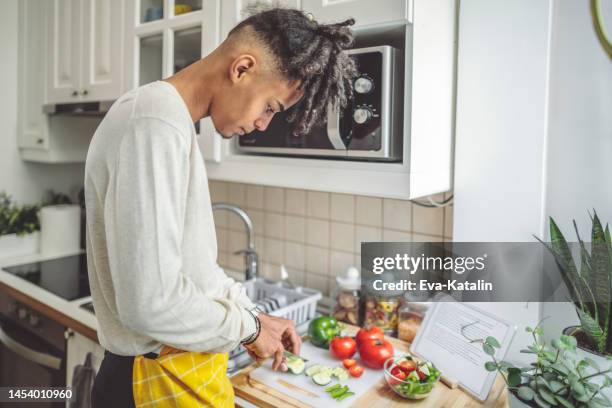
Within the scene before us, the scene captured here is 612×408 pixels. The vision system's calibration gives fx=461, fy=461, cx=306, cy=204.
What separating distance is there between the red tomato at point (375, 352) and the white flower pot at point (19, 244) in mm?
1647

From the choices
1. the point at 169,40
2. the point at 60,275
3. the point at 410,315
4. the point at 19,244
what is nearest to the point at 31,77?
the point at 19,244

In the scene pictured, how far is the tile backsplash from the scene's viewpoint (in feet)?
4.58

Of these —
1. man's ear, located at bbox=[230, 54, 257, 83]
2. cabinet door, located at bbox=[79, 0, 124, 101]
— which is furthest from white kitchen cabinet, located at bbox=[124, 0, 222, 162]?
man's ear, located at bbox=[230, 54, 257, 83]

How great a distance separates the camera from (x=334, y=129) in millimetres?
1049

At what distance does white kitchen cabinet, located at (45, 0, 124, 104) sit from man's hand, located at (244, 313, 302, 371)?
3.35 feet

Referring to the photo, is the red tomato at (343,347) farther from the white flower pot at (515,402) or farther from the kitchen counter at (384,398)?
the white flower pot at (515,402)

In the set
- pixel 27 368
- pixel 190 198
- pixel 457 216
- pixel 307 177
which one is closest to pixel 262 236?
pixel 307 177

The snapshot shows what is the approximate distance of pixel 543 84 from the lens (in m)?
1.06

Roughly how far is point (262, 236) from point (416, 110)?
0.96 metres

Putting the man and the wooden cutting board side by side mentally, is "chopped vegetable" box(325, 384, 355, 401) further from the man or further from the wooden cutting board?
the man

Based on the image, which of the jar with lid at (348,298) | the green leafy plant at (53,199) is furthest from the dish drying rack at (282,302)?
the green leafy plant at (53,199)

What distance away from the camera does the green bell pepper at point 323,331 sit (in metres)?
1.21

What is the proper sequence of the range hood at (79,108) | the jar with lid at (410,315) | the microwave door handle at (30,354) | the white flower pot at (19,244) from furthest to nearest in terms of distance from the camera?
the white flower pot at (19,244) < the range hood at (79,108) < the microwave door handle at (30,354) < the jar with lid at (410,315)

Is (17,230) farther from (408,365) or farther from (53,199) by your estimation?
(408,365)
